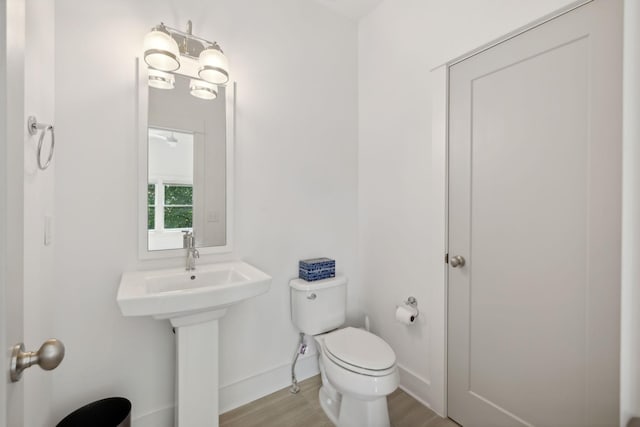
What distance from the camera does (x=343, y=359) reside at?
145 centimetres

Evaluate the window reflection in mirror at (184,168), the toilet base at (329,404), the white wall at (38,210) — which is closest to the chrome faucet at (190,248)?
the window reflection in mirror at (184,168)

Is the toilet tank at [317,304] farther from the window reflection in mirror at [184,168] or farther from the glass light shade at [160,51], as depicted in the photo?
the glass light shade at [160,51]

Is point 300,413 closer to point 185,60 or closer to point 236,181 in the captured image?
point 236,181

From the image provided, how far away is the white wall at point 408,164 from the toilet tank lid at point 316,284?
358 mm

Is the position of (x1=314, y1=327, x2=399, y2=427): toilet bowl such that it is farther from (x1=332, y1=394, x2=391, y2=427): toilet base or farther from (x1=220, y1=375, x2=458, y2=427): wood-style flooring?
(x1=220, y1=375, x2=458, y2=427): wood-style flooring

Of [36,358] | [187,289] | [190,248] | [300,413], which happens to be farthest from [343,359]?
[36,358]

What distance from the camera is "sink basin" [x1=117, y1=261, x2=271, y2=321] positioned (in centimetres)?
110

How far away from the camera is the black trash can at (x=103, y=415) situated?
4.10ft

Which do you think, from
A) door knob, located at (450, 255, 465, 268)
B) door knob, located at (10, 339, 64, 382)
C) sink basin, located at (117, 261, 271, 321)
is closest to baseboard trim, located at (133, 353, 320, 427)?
sink basin, located at (117, 261, 271, 321)

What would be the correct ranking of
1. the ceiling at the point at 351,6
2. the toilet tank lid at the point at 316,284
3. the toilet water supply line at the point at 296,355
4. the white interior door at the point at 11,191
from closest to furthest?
the white interior door at the point at 11,191 → the toilet tank lid at the point at 316,284 → the toilet water supply line at the point at 296,355 → the ceiling at the point at 351,6

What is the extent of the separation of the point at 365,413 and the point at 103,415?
4.05ft

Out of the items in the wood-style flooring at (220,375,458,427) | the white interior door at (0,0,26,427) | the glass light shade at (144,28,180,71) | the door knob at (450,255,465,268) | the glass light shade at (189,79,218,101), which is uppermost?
the glass light shade at (144,28,180,71)

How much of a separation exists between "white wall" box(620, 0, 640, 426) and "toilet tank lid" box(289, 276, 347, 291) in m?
1.32

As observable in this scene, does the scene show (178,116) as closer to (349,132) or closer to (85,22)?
(85,22)
